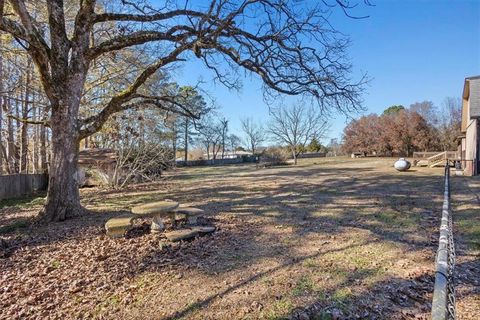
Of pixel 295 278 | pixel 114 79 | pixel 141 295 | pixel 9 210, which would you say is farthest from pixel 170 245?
pixel 114 79

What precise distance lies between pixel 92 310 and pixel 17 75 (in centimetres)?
1441

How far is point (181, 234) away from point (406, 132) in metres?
34.6

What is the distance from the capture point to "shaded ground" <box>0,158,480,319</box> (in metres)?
2.84

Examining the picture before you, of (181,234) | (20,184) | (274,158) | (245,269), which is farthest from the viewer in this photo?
(274,158)

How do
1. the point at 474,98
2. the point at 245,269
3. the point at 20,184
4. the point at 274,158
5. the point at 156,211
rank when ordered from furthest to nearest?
1. the point at 274,158
2. the point at 474,98
3. the point at 20,184
4. the point at 156,211
5. the point at 245,269

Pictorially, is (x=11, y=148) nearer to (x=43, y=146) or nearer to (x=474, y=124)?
(x=43, y=146)

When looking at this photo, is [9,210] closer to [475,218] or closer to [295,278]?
[295,278]

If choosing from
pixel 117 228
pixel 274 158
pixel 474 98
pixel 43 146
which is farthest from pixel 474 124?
pixel 43 146

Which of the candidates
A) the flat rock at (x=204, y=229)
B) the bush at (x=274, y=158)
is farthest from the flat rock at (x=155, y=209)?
the bush at (x=274, y=158)

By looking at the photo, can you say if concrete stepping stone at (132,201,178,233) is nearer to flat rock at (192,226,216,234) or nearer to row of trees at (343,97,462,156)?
flat rock at (192,226,216,234)

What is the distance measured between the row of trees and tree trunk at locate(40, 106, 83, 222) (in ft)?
88.9

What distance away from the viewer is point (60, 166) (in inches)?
253

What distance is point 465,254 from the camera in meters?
4.04

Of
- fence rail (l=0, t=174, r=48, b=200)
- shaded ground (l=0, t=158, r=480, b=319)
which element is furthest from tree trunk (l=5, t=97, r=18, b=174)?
shaded ground (l=0, t=158, r=480, b=319)
